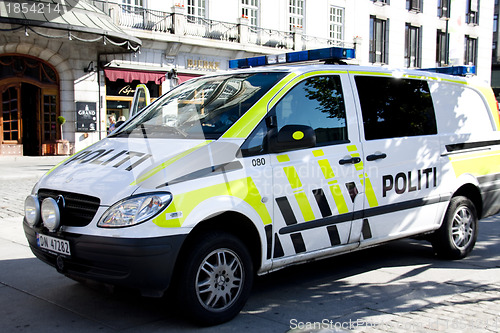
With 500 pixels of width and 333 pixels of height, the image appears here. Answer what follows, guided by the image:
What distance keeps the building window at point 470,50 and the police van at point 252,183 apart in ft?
132

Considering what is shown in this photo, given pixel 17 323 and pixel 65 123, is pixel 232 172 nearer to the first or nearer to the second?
pixel 17 323

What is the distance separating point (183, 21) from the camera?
79.3 ft

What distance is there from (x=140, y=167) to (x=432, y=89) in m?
3.43

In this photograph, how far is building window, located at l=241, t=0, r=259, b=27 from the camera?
26.9m

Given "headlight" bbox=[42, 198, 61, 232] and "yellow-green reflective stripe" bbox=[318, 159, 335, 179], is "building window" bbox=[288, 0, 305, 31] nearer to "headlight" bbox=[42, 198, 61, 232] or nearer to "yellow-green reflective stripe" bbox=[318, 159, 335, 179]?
"yellow-green reflective stripe" bbox=[318, 159, 335, 179]

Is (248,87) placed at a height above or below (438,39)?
below

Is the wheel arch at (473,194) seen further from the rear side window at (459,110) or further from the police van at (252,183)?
the rear side window at (459,110)

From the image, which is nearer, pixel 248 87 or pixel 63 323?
pixel 63 323

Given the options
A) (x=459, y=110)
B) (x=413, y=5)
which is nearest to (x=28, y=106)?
(x=459, y=110)

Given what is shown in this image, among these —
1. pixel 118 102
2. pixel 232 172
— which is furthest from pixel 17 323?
pixel 118 102

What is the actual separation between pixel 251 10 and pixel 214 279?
81.7 feet

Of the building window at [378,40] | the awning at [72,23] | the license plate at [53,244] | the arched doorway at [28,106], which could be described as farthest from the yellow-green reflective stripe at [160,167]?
the building window at [378,40]

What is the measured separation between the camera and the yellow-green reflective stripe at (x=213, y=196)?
368 cm

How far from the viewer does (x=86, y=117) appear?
71.2 feet
